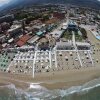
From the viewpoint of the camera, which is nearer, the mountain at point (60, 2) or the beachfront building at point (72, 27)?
the beachfront building at point (72, 27)

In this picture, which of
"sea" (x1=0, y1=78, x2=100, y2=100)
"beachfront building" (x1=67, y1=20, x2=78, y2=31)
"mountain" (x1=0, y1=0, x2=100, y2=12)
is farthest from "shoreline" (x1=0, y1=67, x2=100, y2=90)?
"mountain" (x1=0, y1=0, x2=100, y2=12)

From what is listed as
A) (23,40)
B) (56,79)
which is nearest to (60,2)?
(23,40)

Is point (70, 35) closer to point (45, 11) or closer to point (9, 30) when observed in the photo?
point (9, 30)

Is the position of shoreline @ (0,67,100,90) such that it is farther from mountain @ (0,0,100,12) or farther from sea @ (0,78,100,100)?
mountain @ (0,0,100,12)

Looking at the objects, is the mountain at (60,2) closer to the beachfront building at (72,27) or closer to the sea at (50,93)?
the beachfront building at (72,27)

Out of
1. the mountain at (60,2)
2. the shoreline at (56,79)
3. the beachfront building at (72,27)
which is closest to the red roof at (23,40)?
the beachfront building at (72,27)
